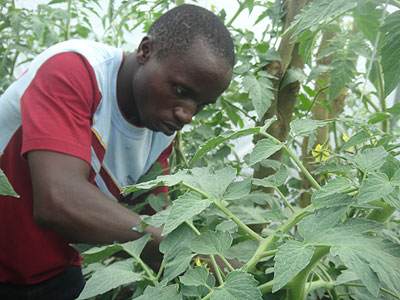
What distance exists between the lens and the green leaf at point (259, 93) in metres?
0.78

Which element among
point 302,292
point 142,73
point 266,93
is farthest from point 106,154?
point 302,292

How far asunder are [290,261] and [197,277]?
0.09m

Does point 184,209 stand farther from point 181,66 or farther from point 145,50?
point 145,50

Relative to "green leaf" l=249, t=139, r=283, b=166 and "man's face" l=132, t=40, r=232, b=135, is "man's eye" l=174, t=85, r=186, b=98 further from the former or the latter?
"green leaf" l=249, t=139, r=283, b=166

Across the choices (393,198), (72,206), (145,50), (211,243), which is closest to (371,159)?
(393,198)

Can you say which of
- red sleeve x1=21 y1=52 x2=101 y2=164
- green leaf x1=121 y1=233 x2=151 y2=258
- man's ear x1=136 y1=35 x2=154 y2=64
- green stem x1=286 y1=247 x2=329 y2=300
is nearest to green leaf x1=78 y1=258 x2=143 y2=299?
green leaf x1=121 y1=233 x2=151 y2=258

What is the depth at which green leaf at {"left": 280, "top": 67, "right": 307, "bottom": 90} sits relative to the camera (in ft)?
2.74

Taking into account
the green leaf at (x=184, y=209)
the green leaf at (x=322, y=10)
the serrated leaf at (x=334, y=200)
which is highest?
the green leaf at (x=322, y=10)

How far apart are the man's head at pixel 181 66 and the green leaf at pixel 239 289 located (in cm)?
61

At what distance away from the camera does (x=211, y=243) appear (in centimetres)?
34

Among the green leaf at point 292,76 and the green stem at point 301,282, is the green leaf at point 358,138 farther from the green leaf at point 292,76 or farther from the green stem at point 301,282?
the green leaf at point 292,76

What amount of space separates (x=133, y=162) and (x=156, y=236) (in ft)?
1.81

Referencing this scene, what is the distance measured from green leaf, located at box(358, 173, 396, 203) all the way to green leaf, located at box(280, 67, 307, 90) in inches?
22.1

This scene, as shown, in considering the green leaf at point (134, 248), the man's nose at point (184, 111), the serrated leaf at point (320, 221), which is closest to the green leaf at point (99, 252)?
the green leaf at point (134, 248)
